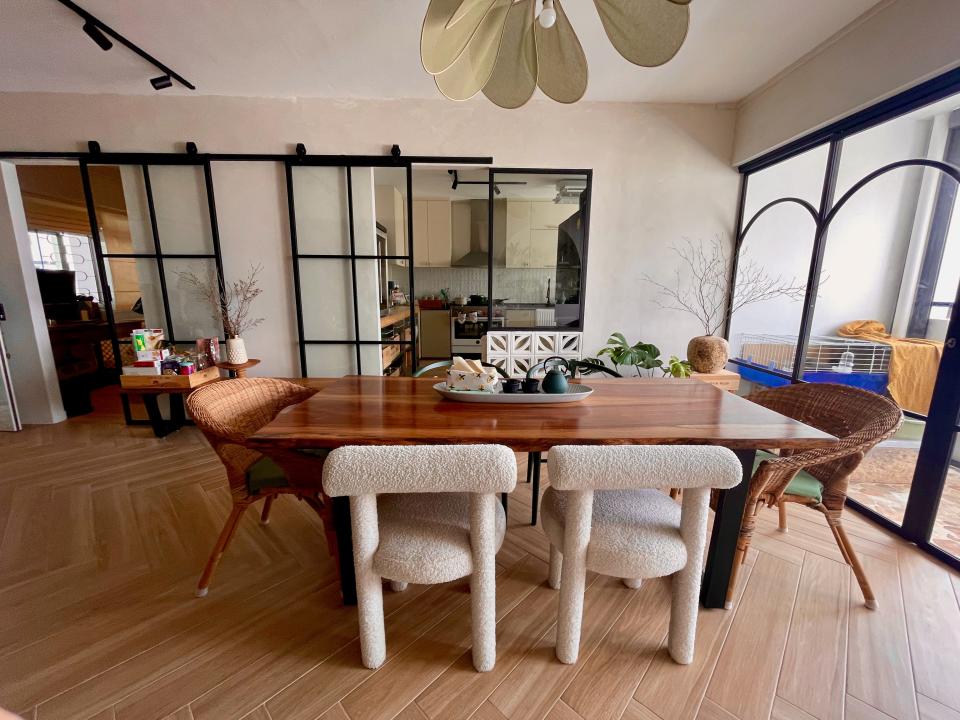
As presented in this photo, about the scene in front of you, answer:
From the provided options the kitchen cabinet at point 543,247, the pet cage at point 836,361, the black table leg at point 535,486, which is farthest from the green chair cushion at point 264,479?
the kitchen cabinet at point 543,247

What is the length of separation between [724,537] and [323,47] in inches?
137

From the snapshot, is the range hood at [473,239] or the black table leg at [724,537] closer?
the black table leg at [724,537]

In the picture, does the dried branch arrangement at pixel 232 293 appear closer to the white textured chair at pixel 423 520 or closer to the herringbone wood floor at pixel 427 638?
the herringbone wood floor at pixel 427 638

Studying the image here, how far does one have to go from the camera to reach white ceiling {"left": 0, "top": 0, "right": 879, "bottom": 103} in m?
2.00

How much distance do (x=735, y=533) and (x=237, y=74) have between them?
13.4ft

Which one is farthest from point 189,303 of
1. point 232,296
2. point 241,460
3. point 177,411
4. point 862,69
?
point 862,69

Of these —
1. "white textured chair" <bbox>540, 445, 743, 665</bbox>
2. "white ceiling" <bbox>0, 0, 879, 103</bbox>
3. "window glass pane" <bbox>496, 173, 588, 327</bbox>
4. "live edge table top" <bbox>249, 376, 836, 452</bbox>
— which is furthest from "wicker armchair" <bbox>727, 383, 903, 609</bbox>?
"window glass pane" <bbox>496, 173, 588, 327</bbox>

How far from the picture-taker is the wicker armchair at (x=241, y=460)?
4.67 ft

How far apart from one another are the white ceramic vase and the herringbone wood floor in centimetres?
140

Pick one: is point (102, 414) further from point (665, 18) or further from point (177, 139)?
point (665, 18)

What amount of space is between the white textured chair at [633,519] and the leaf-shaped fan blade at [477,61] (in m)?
1.36

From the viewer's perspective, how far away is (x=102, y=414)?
3.58 metres

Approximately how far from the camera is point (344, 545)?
4.61 ft

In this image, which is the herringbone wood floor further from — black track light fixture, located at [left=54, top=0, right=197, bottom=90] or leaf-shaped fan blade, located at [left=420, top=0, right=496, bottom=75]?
black track light fixture, located at [left=54, top=0, right=197, bottom=90]
